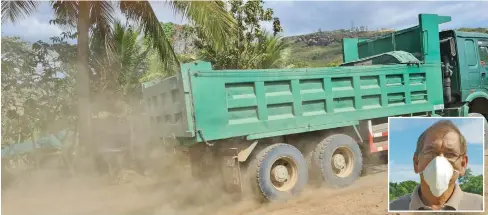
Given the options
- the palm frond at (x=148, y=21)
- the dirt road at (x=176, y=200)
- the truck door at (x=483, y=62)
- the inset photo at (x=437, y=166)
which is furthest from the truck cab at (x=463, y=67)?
the palm frond at (x=148, y=21)

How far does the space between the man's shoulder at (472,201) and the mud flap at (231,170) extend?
8.55 ft

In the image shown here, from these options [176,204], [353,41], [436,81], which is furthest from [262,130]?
[353,41]

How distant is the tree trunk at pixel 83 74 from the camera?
8.20m

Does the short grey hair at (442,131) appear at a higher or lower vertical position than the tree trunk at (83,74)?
lower

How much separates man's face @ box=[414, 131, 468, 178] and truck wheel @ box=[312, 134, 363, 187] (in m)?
2.45

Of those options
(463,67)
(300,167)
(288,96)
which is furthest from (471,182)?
(463,67)

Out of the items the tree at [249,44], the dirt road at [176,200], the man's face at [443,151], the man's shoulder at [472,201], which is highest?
the tree at [249,44]

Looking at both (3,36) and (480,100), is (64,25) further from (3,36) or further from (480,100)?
(480,100)

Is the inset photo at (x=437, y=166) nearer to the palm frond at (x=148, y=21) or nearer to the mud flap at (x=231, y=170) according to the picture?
the mud flap at (x=231, y=170)

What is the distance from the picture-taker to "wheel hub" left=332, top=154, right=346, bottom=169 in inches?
249

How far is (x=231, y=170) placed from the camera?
217 inches

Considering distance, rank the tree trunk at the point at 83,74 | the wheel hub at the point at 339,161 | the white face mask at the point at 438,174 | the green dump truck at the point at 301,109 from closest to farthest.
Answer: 1. the white face mask at the point at 438,174
2. the green dump truck at the point at 301,109
3. the wheel hub at the point at 339,161
4. the tree trunk at the point at 83,74

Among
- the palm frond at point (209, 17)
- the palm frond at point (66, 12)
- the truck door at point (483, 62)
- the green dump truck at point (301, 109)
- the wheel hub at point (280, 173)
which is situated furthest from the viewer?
the palm frond at point (66, 12)

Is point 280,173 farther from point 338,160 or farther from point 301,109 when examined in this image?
point 338,160
